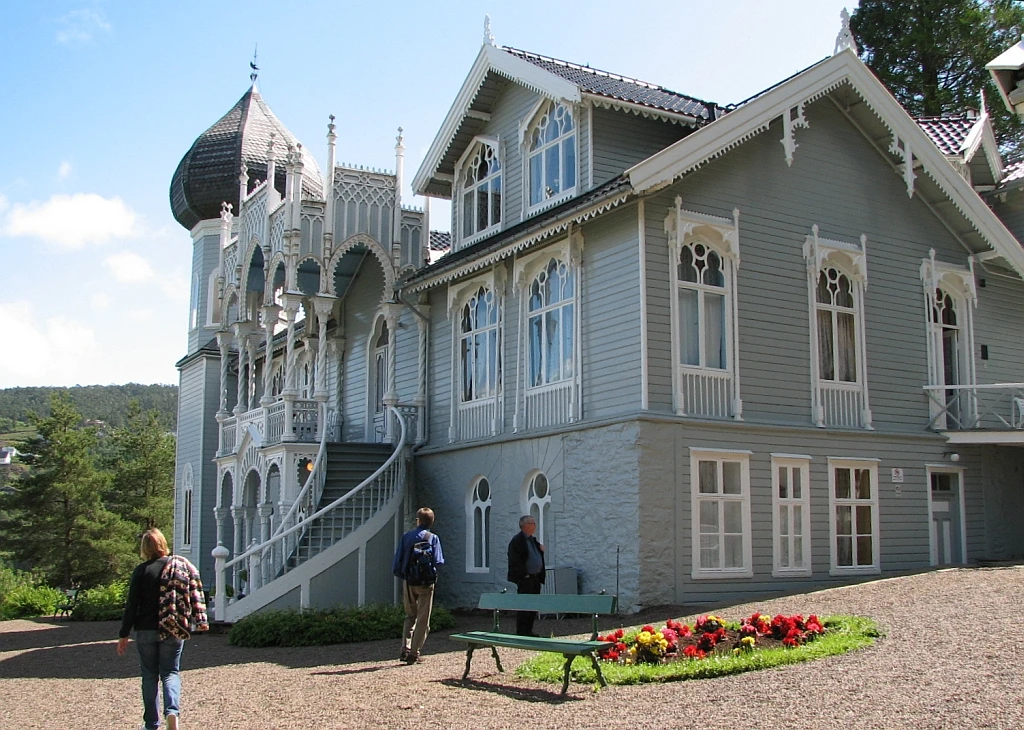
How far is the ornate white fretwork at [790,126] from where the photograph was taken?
19078 mm

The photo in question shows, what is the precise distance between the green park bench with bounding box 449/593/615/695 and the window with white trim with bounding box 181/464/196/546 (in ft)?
78.4

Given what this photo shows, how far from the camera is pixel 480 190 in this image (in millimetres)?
23391

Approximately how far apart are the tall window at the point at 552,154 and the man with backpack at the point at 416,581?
29.0ft

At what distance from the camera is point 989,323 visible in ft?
74.4

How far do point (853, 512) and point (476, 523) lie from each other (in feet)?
22.6

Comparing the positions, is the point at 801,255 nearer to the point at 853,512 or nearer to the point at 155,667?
the point at 853,512

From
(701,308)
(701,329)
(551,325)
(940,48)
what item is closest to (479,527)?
(551,325)

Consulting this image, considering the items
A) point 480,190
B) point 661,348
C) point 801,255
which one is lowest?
point 661,348

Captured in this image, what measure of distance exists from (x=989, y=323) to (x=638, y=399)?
944 centimetres

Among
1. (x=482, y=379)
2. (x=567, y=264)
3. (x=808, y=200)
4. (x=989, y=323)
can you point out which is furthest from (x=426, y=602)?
(x=989, y=323)

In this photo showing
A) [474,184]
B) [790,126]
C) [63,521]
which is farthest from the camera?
[63,521]

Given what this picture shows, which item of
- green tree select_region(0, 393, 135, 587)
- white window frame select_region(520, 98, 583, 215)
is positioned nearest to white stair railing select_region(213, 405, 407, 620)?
white window frame select_region(520, 98, 583, 215)

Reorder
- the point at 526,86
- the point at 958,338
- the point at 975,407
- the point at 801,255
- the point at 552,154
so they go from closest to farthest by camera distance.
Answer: the point at 801,255 < the point at 552,154 < the point at 975,407 < the point at 526,86 < the point at 958,338

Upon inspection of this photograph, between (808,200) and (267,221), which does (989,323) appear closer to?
(808,200)
